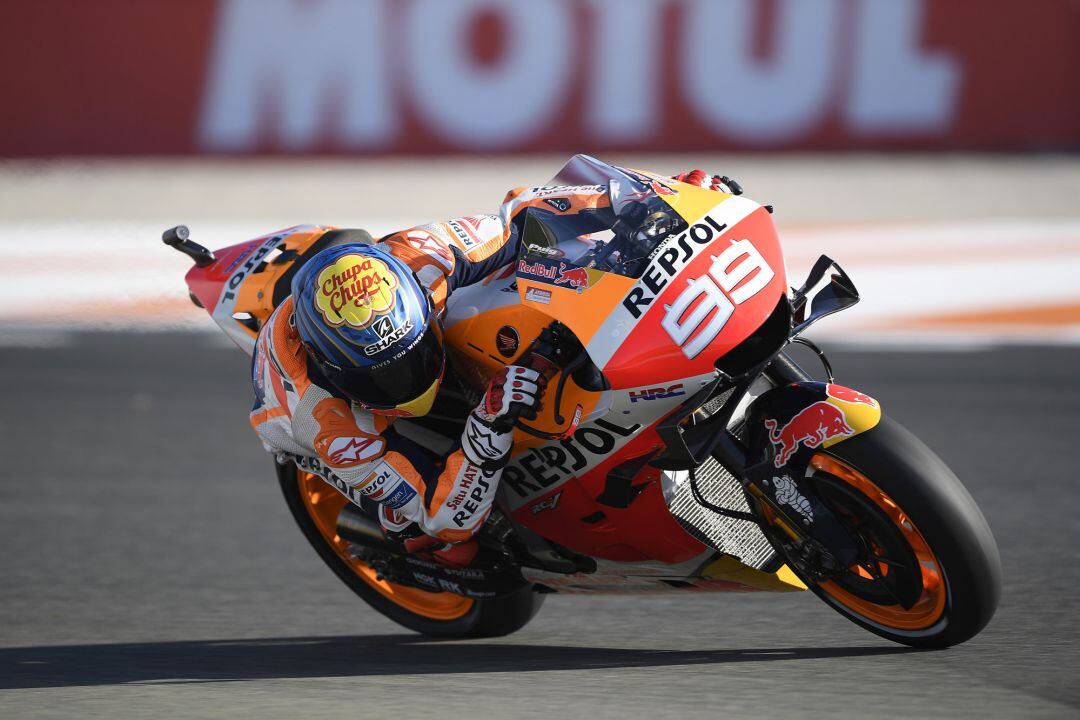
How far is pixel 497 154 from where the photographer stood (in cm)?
1335

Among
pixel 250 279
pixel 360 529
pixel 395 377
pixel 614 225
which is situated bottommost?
pixel 360 529

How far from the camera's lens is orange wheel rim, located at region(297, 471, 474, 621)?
188 inches

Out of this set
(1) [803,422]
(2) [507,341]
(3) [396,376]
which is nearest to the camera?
(1) [803,422]

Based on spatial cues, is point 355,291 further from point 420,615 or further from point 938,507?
point 938,507

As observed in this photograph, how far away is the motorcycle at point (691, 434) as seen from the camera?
3611mm

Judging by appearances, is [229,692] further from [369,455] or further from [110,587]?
[110,587]

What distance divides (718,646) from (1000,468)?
2.52 metres

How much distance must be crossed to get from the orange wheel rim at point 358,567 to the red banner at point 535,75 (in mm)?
8631

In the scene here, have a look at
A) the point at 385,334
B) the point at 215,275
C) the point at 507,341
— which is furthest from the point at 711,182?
the point at 215,275

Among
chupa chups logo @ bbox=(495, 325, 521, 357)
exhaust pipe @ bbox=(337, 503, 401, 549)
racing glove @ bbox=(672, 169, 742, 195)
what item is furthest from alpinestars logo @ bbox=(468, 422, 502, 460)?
racing glove @ bbox=(672, 169, 742, 195)

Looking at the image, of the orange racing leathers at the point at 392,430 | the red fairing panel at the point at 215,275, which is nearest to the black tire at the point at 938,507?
the orange racing leathers at the point at 392,430

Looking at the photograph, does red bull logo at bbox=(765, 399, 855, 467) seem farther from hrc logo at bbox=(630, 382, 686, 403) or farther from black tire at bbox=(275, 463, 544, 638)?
black tire at bbox=(275, 463, 544, 638)

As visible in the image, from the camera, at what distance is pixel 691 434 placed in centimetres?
367

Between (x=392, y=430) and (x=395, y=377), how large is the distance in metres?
0.36
